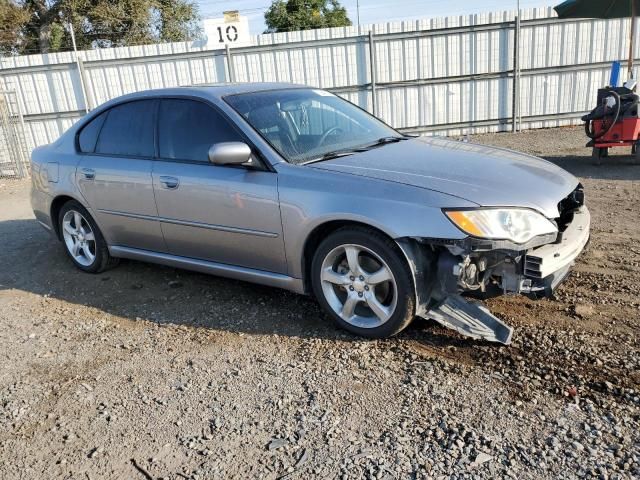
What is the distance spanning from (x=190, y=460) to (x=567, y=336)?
2.33 metres

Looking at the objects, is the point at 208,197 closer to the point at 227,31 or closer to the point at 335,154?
the point at 335,154

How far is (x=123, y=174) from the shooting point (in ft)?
15.0

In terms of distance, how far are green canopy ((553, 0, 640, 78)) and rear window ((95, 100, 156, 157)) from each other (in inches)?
322

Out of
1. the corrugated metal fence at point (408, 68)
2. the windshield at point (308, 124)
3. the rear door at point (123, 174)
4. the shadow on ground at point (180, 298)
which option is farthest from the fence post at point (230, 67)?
the windshield at point (308, 124)

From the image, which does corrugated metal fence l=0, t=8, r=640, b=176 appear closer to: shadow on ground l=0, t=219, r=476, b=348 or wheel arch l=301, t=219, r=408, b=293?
shadow on ground l=0, t=219, r=476, b=348

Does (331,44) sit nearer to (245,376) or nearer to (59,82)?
(59,82)

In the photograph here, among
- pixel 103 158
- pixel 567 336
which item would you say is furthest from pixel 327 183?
pixel 103 158

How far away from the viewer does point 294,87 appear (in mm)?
4707

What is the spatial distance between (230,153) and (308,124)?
2.74 feet

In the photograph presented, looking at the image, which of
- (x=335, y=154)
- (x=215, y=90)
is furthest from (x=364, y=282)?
(x=215, y=90)

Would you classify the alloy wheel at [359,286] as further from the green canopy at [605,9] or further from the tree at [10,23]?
the tree at [10,23]

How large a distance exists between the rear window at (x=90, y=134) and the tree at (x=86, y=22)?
1891 cm

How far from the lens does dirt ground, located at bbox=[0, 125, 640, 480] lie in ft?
8.16

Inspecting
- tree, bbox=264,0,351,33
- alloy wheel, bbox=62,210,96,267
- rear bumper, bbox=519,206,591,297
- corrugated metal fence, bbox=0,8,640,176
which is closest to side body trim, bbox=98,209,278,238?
alloy wheel, bbox=62,210,96,267
